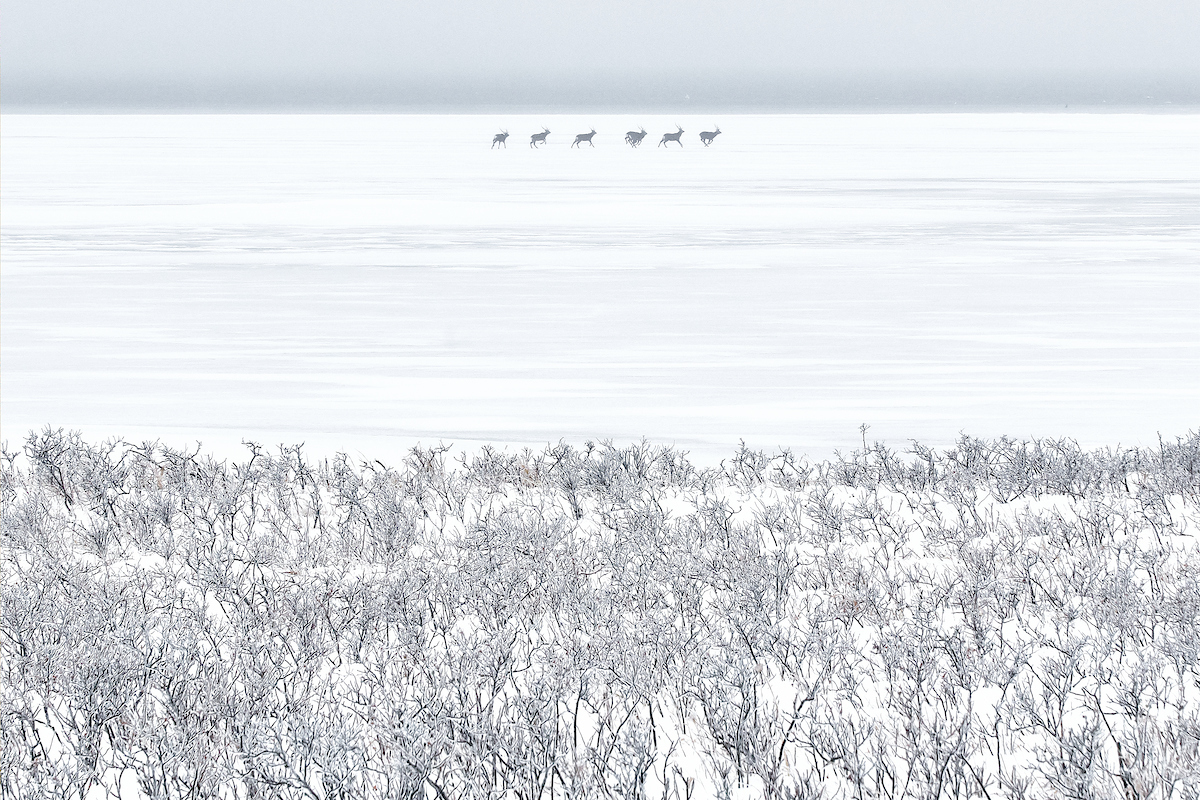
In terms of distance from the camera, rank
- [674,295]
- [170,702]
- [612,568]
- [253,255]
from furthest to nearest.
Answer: [253,255] → [674,295] → [612,568] → [170,702]

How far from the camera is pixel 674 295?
13.5m

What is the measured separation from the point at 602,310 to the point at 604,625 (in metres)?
7.97

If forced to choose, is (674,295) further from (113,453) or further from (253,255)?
(113,453)

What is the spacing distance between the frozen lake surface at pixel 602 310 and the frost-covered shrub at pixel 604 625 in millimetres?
1265

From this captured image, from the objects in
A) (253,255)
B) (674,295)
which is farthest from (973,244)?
(253,255)

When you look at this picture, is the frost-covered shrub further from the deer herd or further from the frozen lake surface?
the deer herd

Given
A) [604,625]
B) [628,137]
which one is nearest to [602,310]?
[604,625]

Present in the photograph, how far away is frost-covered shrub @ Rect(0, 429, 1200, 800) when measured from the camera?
12.0ft

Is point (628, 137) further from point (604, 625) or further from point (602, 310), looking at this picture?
point (604, 625)

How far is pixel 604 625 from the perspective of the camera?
15.4ft

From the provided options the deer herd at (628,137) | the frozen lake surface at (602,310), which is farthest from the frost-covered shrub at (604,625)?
the deer herd at (628,137)

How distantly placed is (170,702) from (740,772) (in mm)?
1392

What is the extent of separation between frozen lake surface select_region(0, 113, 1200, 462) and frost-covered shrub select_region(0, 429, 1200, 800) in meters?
1.26

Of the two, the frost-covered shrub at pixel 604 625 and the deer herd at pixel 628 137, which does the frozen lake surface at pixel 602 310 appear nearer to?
the frost-covered shrub at pixel 604 625
